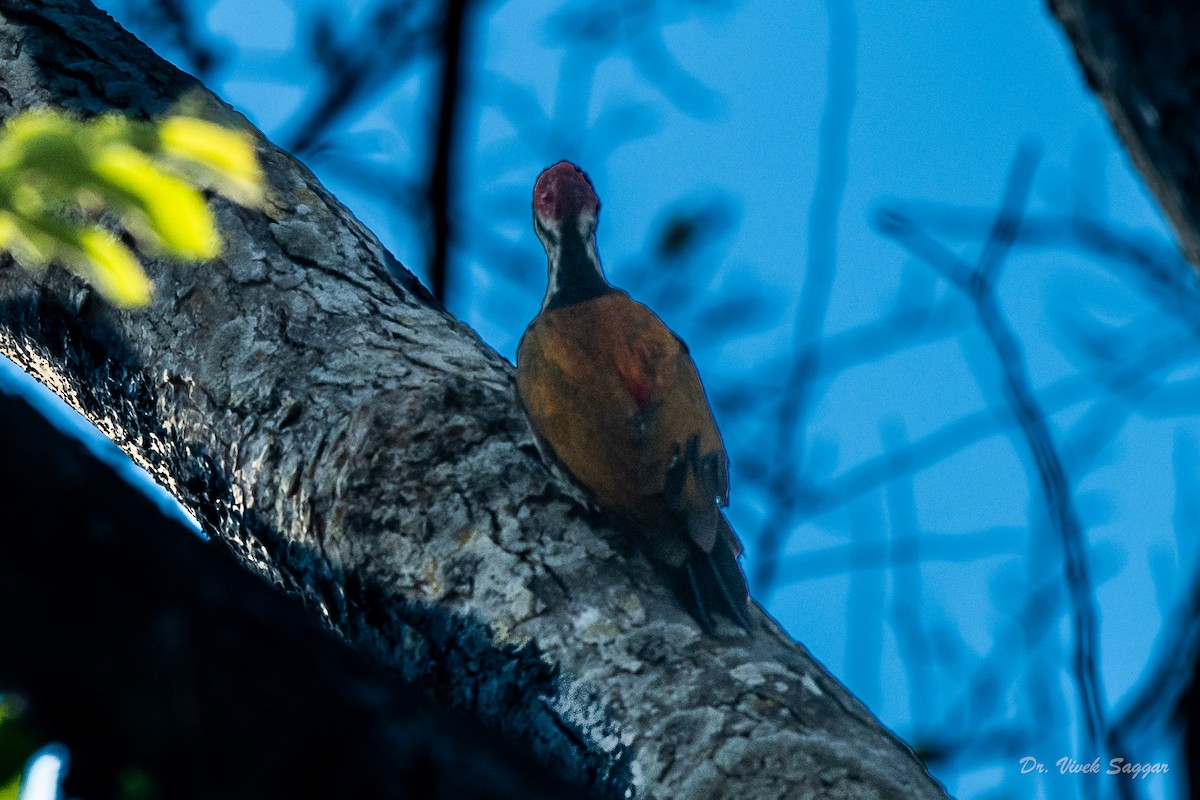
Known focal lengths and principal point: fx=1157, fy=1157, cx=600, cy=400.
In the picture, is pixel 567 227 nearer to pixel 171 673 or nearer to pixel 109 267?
pixel 109 267

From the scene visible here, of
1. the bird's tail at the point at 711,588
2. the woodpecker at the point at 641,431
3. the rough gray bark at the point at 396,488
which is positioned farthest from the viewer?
the woodpecker at the point at 641,431

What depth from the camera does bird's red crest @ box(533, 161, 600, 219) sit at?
3.07 meters

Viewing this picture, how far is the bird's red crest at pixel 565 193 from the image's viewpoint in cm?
307

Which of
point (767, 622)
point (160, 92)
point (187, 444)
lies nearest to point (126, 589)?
point (767, 622)

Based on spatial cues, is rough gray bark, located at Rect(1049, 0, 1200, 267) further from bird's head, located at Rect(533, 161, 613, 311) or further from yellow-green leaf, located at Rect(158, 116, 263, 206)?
bird's head, located at Rect(533, 161, 613, 311)

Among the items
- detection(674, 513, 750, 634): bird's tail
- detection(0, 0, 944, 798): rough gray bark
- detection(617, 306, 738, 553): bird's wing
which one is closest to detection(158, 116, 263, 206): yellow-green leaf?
detection(0, 0, 944, 798): rough gray bark

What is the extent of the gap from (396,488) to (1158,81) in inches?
52.9

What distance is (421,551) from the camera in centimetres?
198

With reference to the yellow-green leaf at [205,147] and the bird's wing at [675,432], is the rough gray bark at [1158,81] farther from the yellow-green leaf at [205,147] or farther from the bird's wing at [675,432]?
the yellow-green leaf at [205,147]

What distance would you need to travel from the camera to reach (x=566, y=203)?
3.07 m

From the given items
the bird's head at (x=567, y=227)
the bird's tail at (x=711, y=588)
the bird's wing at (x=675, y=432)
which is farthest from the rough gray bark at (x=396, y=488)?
the bird's head at (x=567, y=227)

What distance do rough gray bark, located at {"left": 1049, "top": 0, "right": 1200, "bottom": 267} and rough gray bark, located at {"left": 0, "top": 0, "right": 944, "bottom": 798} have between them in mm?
880

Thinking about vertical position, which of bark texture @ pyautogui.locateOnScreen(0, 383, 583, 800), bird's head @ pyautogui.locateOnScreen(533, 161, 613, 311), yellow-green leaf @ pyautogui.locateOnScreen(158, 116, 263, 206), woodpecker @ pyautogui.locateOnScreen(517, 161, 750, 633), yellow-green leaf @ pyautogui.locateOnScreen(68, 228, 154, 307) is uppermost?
bird's head @ pyautogui.locateOnScreen(533, 161, 613, 311)

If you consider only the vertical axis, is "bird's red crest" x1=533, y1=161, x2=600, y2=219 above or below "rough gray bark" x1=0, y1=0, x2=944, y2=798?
above
